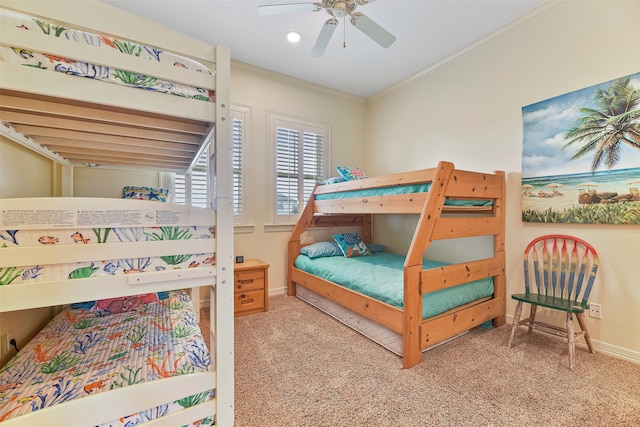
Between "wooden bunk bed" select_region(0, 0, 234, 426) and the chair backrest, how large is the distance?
8.38 feet

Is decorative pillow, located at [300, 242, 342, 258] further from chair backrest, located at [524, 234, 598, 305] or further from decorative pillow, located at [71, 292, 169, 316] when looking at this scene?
chair backrest, located at [524, 234, 598, 305]

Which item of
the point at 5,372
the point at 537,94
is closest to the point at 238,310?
the point at 5,372

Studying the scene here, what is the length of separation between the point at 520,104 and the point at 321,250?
102 inches

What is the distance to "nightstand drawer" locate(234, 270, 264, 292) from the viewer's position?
276 centimetres

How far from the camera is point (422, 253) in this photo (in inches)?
73.2

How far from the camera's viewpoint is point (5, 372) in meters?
1.11

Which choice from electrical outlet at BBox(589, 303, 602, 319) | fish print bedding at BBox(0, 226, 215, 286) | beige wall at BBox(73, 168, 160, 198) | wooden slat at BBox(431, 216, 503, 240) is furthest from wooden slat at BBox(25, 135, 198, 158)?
electrical outlet at BBox(589, 303, 602, 319)

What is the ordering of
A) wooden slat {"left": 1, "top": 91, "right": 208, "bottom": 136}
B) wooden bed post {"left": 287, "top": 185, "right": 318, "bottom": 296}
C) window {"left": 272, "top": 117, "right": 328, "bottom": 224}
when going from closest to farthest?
wooden slat {"left": 1, "top": 91, "right": 208, "bottom": 136}, wooden bed post {"left": 287, "top": 185, "right": 318, "bottom": 296}, window {"left": 272, "top": 117, "right": 328, "bottom": 224}

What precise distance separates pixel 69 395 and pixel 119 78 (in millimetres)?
1184

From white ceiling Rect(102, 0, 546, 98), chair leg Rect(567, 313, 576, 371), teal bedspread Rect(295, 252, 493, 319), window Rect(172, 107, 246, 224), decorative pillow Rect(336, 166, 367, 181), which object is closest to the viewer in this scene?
chair leg Rect(567, 313, 576, 371)

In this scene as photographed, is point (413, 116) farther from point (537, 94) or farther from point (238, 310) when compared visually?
point (238, 310)

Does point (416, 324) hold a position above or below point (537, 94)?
below

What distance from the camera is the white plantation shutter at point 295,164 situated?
3561 mm

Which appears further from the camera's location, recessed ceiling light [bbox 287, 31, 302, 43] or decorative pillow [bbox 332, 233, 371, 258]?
decorative pillow [bbox 332, 233, 371, 258]
